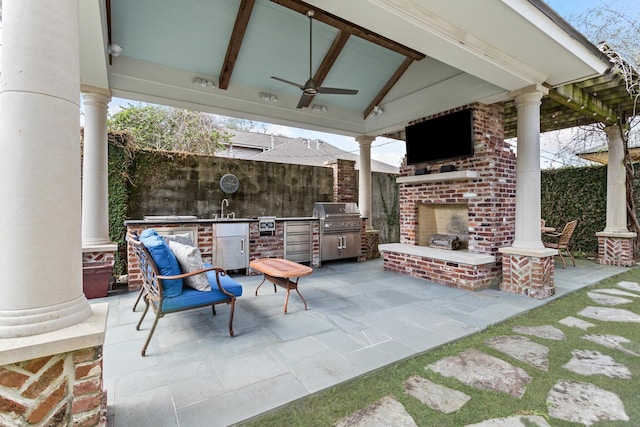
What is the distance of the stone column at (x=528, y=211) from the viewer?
14.2 feet

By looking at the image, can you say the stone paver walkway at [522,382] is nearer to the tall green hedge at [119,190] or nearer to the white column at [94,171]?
the white column at [94,171]

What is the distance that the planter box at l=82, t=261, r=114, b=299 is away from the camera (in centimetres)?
417

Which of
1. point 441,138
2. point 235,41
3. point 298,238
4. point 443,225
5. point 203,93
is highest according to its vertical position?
point 235,41

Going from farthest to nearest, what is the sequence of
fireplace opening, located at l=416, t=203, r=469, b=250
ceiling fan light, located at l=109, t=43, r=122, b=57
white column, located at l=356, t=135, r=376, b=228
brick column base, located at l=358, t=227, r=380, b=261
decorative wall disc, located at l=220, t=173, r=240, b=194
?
white column, located at l=356, t=135, r=376, b=228
brick column base, located at l=358, t=227, r=380, b=261
decorative wall disc, located at l=220, t=173, r=240, b=194
fireplace opening, located at l=416, t=203, r=469, b=250
ceiling fan light, located at l=109, t=43, r=122, b=57

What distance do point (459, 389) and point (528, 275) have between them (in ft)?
10.0

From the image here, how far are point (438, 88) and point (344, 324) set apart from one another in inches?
176

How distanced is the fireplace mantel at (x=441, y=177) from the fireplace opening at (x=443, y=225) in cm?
61

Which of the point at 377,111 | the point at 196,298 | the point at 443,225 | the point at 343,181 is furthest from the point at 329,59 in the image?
the point at 196,298

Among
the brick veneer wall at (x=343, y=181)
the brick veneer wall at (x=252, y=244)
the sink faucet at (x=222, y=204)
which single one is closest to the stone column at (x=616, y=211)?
the brick veneer wall at (x=343, y=181)

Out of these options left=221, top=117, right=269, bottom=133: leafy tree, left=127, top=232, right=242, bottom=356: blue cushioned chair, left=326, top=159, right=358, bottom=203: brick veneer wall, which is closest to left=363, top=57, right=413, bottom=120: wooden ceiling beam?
left=326, top=159, right=358, bottom=203: brick veneer wall

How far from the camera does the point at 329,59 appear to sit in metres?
5.29

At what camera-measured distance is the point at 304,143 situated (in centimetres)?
1766

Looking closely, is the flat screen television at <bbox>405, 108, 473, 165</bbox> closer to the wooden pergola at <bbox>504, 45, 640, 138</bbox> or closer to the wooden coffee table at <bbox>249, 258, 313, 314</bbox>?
the wooden pergola at <bbox>504, 45, 640, 138</bbox>

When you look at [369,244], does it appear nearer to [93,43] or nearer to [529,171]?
[529,171]
